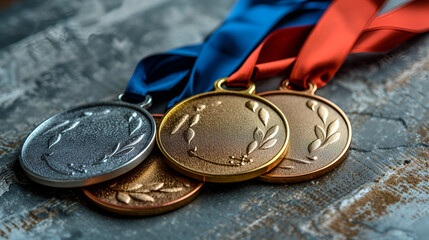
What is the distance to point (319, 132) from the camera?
4.18ft

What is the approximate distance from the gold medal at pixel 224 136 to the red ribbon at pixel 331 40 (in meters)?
0.18

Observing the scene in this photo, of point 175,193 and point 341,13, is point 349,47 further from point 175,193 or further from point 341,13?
point 175,193

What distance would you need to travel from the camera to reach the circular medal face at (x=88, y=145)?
1124 millimetres

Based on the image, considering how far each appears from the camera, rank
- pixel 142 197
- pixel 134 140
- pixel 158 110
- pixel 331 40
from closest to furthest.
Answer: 1. pixel 142 197
2. pixel 134 140
3. pixel 158 110
4. pixel 331 40

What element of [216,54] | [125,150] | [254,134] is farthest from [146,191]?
[216,54]

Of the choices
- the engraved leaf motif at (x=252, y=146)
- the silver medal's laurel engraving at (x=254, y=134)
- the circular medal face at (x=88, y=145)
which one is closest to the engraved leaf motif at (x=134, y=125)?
the circular medal face at (x=88, y=145)

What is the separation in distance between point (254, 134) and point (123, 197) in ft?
1.34

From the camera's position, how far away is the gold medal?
1.14 metres

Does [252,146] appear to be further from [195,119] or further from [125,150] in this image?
[125,150]

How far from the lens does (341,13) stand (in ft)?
5.60

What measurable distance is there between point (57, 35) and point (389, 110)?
4.72 ft

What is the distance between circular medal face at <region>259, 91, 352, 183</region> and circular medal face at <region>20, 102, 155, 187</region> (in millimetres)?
382

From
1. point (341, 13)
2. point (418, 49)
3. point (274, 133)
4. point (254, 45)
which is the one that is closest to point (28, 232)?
point (274, 133)

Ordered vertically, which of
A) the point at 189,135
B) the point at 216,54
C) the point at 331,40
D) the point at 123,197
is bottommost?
the point at 123,197
